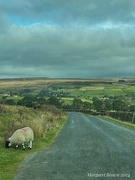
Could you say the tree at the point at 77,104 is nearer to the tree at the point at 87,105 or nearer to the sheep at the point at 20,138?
the tree at the point at 87,105

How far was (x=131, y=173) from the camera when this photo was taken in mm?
12445

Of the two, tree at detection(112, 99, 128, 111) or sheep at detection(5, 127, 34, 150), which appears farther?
tree at detection(112, 99, 128, 111)

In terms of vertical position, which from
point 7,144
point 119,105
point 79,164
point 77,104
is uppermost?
point 79,164

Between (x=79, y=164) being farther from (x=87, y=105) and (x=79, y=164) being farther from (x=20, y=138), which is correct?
(x=87, y=105)

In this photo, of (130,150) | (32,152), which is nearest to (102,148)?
(130,150)

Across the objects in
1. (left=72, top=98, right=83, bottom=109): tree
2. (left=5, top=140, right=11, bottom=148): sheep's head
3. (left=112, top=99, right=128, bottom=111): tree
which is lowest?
(left=72, top=98, right=83, bottom=109): tree

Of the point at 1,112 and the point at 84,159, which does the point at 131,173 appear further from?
the point at 1,112

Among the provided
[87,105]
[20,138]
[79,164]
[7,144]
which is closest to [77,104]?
[87,105]

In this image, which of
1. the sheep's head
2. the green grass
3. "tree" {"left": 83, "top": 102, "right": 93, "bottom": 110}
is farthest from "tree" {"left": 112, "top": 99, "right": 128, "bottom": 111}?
the sheep's head

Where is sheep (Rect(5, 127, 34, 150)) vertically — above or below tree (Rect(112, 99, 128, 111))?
above

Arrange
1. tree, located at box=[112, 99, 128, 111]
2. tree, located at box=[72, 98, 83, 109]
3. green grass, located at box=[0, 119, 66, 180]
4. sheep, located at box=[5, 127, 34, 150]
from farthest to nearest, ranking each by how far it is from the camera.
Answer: tree, located at box=[72, 98, 83, 109] < tree, located at box=[112, 99, 128, 111] < sheep, located at box=[5, 127, 34, 150] < green grass, located at box=[0, 119, 66, 180]

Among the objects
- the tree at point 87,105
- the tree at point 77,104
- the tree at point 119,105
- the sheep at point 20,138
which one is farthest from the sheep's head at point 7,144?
the tree at point 77,104

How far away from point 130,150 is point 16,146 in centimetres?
671

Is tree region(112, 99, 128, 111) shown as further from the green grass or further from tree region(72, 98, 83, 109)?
the green grass
